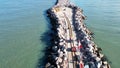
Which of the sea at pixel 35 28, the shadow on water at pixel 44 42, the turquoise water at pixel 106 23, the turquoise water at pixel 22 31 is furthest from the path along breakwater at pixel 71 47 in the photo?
the turquoise water at pixel 22 31

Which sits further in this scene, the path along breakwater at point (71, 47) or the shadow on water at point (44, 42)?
the shadow on water at point (44, 42)

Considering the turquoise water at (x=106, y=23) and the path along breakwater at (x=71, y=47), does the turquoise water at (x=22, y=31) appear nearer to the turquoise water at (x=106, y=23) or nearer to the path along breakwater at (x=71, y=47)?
the path along breakwater at (x=71, y=47)

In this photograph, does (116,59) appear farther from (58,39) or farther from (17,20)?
(17,20)

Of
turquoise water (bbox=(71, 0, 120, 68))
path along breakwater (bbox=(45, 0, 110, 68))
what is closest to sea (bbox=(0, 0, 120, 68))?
turquoise water (bbox=(71, 0, 120, 68))

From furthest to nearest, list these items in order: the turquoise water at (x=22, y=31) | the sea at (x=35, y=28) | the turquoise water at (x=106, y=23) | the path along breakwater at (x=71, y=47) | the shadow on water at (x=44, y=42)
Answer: the turquoise water at (x=106, y=23)
the sea at (x=35, y=28)
the turquoise water at (x=22, y=31)
the shadow on water at (x=44, y=42)
the path along breakwater at (x=71, y=47)

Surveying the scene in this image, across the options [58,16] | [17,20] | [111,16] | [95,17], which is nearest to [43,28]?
[58,16]

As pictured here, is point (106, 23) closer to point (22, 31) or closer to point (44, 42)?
point (44, 42)

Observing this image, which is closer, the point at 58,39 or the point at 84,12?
the point at 58,39
